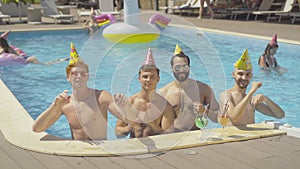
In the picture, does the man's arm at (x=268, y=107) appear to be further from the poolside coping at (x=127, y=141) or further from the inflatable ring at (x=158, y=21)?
the inflatable ring at (x=158, y=21)

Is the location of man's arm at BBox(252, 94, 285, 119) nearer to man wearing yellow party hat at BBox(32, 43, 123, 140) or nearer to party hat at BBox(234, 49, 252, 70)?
party hat at BBox(234, 49, 252, 70)

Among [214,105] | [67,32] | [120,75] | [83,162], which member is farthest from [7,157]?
[67,32]

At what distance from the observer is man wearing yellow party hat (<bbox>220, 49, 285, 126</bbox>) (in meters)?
3.88

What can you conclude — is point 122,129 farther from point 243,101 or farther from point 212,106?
point 243,101

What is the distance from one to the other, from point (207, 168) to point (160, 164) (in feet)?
1.09

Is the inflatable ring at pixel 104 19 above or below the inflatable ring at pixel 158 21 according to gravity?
below

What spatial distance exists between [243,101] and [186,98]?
50 centimetres

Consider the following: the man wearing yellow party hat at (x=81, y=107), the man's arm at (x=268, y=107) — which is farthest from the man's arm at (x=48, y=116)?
the man's arm at (x=268, y=107)

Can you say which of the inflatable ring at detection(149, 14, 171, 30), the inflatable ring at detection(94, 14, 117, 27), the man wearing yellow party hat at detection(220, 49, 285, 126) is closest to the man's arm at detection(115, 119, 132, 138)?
the man wearing yellow party hat at detection(220, 49, 285, 126)

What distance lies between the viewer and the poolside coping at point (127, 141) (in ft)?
10.9

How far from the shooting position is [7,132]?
3.84m

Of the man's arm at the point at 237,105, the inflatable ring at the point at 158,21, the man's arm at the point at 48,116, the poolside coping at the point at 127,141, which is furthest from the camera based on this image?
the inflatable ring at the point at 158,21

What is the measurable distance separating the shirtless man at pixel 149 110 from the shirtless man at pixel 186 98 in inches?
6.7

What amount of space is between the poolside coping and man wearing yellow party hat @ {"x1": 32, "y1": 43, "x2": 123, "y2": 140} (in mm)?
128
